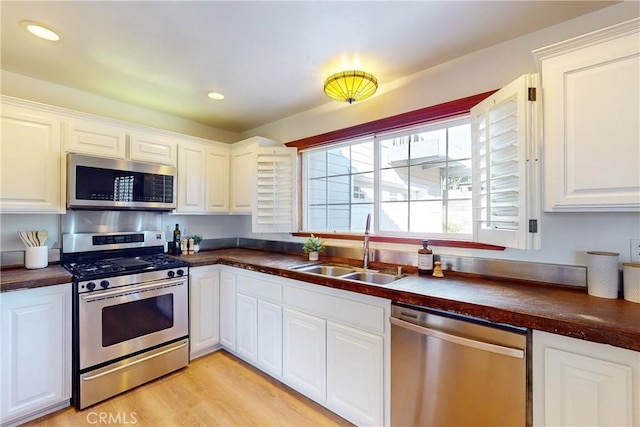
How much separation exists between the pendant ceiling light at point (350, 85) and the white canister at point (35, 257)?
8.10ft

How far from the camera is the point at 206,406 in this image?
1989mm

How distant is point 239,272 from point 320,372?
1.09 m

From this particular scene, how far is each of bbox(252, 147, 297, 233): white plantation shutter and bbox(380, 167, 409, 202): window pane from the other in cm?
98

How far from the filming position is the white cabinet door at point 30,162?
6.50ft

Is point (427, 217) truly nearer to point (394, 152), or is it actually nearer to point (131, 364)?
point (394, 152)

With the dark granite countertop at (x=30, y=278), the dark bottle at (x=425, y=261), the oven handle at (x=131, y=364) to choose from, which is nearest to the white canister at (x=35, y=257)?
the dark granite countertop at (x=30, y=278)

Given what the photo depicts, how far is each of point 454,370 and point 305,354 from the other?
1.01 m

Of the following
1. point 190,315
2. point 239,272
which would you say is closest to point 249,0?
point 239,272

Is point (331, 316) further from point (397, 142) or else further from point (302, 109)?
point (302, 109)

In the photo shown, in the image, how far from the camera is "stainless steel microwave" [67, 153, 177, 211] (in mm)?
2230

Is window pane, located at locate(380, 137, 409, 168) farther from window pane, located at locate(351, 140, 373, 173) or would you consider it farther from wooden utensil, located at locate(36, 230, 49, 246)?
wooden utensil, located at locate(36, 230, 49, 246)

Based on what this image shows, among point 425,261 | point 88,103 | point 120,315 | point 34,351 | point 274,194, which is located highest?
point 88,103

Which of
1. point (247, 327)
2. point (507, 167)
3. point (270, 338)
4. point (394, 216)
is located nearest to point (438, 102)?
point (507, 167)

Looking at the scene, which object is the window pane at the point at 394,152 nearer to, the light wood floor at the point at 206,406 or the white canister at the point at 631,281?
the white canister at the point at 631,281
